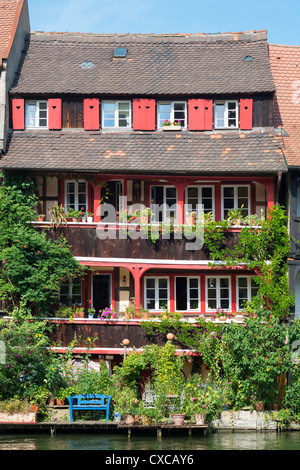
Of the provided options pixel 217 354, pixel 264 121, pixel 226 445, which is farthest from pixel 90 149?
pixel 226 445

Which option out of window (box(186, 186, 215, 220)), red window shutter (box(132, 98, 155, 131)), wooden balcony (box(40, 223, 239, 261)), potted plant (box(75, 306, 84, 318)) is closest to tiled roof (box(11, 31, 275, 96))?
red window shutter (box(132, 98, 155, 131))

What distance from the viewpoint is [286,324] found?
32.9 m

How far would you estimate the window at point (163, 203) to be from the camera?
36.6 metres

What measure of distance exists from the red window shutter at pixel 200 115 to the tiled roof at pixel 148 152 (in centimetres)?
30

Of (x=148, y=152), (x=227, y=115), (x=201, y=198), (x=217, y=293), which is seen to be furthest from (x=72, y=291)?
(x=227, y=115)

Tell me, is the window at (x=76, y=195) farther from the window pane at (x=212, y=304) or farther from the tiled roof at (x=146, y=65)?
the window pane at (x=212, y=304)

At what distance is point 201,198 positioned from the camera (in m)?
36.8

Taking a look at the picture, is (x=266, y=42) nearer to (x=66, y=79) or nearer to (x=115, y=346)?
(x=66, y=79)

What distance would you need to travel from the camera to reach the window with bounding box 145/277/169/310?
119 feet

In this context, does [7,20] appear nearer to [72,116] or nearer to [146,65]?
[72,116]

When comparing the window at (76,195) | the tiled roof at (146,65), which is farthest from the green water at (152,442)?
the tiled roof at (146,65)

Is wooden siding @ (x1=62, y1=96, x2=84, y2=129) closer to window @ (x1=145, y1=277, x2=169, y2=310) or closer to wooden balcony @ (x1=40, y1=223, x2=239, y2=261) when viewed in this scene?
wooden balcony @ (x1=40, y1=223, x2=239, y2=261)

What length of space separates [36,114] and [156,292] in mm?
7974
